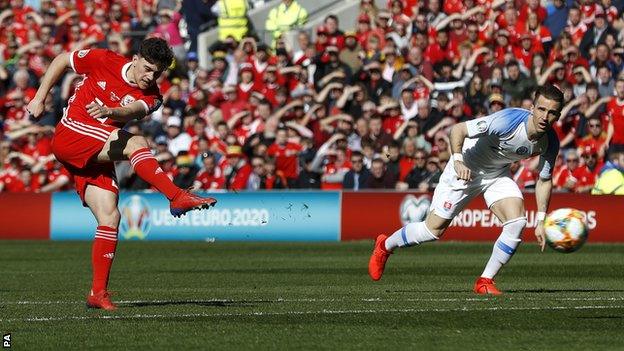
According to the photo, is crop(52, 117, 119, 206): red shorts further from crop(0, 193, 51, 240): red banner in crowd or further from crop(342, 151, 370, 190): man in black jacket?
crop(0, 193, 51, 240): red banner in crowd

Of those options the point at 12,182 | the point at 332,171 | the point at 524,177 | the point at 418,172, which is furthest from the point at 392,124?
the point at 12,182

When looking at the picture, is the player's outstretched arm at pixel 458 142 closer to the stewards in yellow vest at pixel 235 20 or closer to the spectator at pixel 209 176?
the spectator at pixel 209 176

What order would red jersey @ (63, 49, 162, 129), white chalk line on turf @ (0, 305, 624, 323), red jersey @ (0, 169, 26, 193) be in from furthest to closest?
red jersey @ (0, 169, 26, 193) < red jersey @ (63, 49, 162, 129) < white chalk line on turf @ (0, 305, 624, 323)

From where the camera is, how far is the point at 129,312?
1121cm

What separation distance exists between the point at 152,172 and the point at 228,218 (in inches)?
557

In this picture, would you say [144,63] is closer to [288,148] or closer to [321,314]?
[321,314]

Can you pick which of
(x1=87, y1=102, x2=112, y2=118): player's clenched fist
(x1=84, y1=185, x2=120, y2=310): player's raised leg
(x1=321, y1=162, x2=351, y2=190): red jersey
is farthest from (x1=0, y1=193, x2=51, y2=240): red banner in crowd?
(x1=87, y1=102, x2=112, y2=118): player's clenched fist

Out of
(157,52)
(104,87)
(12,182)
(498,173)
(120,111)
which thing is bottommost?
(12,182)

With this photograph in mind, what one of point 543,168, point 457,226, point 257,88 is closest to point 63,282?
point 543,168

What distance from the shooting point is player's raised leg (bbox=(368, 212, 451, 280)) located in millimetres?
13633

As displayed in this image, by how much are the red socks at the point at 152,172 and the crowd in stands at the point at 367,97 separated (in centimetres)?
1337

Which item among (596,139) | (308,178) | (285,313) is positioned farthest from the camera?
(308,178)

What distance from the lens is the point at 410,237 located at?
45.4ft

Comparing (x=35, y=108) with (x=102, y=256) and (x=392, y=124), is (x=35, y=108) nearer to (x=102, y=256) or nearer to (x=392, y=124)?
(x=102, y=256)
